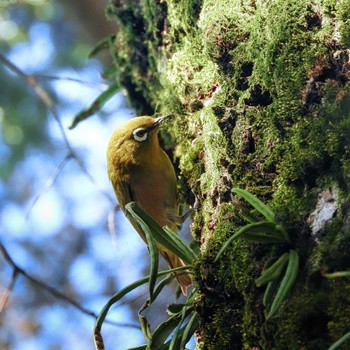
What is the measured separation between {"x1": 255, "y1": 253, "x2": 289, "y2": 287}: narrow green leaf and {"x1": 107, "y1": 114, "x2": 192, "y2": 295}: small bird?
4.93 feet

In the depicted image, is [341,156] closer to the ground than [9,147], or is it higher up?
closer to the ground

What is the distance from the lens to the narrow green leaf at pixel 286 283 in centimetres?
161

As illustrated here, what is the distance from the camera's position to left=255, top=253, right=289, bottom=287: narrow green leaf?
5.45ft

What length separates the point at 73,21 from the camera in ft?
20.0

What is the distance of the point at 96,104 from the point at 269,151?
200 cm

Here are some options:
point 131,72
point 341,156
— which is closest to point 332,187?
point 341,156

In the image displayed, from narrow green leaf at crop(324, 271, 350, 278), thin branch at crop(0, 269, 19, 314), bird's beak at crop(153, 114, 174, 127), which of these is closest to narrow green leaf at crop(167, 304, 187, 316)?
narrow green leaf at crop(324, 271, 350, 278)

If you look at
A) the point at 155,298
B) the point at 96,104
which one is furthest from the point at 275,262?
the point at 96,104

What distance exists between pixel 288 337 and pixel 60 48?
228 inches

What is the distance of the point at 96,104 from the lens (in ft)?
12.7

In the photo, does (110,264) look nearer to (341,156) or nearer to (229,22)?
(229,22)

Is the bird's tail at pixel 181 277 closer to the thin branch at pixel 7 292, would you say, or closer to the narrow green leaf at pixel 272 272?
the narrow green leaf at pixel 272 272

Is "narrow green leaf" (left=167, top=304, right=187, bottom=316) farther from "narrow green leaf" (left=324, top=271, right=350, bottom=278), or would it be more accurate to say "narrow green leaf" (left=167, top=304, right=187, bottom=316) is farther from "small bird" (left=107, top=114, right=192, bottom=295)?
"small bird" (left=107, top=114, right=192, bottom=295)

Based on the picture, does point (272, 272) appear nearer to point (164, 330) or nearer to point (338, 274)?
point (338, 274)
